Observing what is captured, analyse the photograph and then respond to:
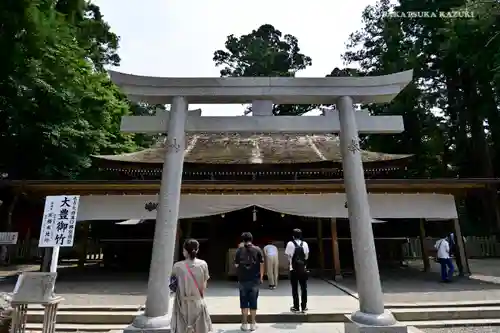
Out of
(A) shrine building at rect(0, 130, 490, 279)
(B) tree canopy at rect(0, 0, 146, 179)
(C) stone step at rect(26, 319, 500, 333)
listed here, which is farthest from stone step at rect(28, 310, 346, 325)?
(B) tree canopy at rect(0, 0, 146, 179)

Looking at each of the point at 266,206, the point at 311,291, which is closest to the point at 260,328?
the point at 311,291

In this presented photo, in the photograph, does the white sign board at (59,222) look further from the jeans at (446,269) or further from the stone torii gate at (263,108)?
the jeans at (446,269)

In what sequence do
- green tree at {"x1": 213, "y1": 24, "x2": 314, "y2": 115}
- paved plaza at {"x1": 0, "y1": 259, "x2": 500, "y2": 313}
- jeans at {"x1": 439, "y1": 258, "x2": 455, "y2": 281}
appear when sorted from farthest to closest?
green tree at {"x1": 213, "y1": 24, "x2": 314, "y2": 115}
jeans at {"x1": 439, "y1": 258, "x2": 455, "y2": 281}
paved plaza at {"x1": 0, "y1": 259, "x2": 500, "y2": 313}

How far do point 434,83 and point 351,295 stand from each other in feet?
65.3

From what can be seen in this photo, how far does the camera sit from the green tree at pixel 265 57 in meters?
32.0

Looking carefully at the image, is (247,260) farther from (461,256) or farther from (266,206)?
(461,256)

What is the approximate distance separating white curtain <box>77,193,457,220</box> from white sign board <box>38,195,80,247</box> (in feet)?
15.7

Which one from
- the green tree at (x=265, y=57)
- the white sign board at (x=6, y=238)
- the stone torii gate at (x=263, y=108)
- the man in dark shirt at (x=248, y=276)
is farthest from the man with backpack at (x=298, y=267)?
the green tree at (x=265, y=57)

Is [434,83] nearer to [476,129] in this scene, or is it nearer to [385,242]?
[476,129]

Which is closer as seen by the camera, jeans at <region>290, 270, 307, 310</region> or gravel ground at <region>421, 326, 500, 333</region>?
gravel ground at <region>421, 326, 500, 333</region>

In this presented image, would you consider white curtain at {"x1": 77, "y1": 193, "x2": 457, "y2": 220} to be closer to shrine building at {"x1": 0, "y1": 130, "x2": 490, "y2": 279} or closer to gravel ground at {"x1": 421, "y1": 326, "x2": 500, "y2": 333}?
shrine building at {"x1": 0, "y1": 130, "x2": 490, "y2": 279}

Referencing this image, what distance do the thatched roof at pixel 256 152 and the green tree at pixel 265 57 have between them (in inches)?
627

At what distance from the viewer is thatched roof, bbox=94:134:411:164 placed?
44.9ft

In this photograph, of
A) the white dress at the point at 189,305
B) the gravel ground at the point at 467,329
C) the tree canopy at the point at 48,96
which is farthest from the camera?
the tree canopy at the point at 48,96
